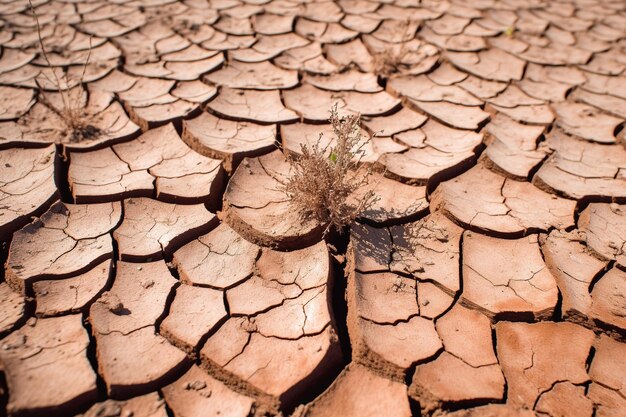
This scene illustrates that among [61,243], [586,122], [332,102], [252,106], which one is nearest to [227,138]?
[252,106]

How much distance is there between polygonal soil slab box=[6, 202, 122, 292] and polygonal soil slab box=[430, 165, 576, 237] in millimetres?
1344

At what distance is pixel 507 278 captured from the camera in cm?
171

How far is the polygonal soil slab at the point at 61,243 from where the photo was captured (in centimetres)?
159

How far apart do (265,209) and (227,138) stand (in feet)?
1.79

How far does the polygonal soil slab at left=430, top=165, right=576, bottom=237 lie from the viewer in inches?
75.1

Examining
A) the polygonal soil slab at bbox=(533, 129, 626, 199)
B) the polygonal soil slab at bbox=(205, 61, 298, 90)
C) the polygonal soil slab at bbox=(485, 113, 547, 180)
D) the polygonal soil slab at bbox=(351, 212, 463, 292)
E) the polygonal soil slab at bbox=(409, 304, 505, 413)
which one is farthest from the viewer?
the polygonal soil slab at bbox=(205, 61, 298, 90)

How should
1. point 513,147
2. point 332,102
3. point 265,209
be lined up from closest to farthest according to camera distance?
point 265,209 < point 513,147 < point 332,102

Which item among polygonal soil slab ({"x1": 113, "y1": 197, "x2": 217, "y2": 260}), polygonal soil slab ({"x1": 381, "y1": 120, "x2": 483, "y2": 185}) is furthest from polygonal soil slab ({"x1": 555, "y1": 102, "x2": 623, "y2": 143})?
polygonal soil slab ({"x1": 113, "y1": 197, "x2": 217, "y2": 260})

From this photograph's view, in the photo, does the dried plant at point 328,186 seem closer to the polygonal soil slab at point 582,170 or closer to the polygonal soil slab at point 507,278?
the polygonal soil slab at point 507,278

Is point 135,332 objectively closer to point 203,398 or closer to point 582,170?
point 203,398

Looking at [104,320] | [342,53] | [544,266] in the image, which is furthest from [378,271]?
[342,53]

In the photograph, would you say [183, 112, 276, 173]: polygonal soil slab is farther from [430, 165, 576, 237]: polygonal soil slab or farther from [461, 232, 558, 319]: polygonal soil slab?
[461, 232, 558, 319]: polygonal soil slab

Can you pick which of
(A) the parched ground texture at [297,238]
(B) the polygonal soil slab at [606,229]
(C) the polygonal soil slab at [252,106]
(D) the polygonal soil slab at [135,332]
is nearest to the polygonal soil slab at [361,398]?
(A) the parched ground texture at [297,238]

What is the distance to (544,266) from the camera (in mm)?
1745
